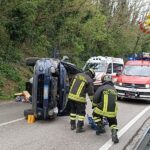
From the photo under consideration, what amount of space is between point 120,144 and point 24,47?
57.7 feet

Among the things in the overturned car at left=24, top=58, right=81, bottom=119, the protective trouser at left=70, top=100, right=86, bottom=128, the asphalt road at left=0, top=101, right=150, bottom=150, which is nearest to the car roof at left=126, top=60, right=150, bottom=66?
the asphalt road at left=0, top=101, right=150, bottom=150

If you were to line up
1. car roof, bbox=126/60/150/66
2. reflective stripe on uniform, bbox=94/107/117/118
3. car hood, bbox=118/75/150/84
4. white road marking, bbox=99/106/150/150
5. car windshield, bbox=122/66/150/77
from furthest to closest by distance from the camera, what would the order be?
car roof, bbox=126/60/150/66
car windshield, bbox=122/66/150/77
car hood, bbox=118/75/150/84
reflective stripe on uniform, bbox=94/107/117/118
white road marking, bbox=99/106/150/150

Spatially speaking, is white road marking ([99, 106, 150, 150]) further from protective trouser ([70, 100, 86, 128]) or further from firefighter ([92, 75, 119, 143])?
protective trouser ([70, 100, 86, 128])

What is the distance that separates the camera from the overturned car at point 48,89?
11.3 metres

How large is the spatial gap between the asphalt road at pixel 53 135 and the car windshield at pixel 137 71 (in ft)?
18.6

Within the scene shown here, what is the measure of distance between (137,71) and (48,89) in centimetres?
896

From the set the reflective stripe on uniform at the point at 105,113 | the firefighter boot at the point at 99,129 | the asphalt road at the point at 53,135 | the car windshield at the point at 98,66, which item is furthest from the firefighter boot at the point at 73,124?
the car windshield at the point at 98,66

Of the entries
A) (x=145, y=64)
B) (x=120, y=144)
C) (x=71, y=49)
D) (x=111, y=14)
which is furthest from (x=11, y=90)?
(x=111, y=14)

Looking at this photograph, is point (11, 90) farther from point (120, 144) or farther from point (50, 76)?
point (120, 144)

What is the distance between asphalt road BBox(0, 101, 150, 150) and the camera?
8891mm

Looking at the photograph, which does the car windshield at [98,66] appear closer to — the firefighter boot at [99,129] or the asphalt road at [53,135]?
the asphalt road at [53,135]

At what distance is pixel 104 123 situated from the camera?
10.7 metres

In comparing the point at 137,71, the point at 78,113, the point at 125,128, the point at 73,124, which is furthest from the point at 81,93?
the point at 137,71

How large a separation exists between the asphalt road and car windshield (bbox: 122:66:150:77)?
18.6 ft
